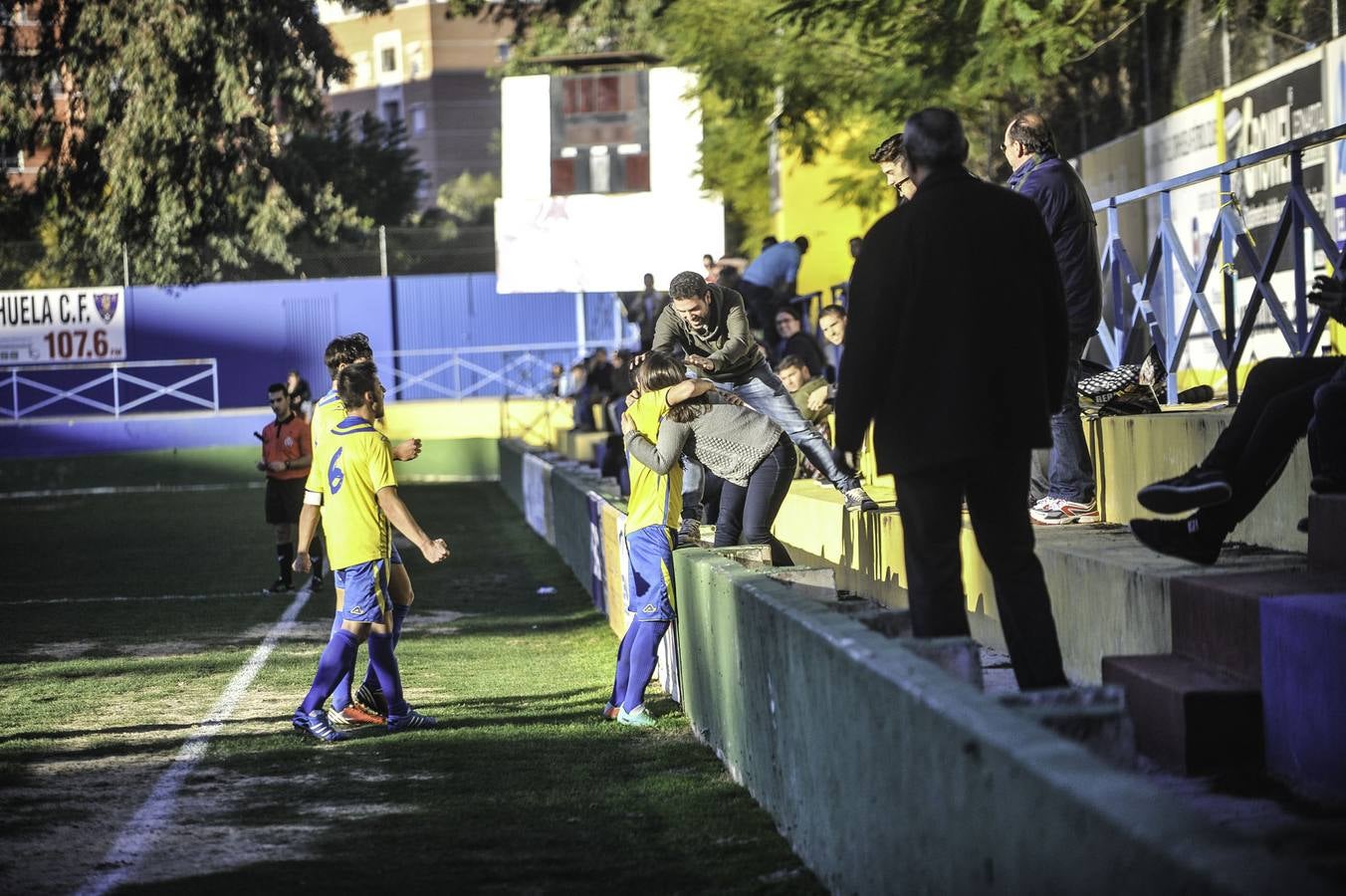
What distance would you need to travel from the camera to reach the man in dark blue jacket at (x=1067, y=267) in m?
7.87

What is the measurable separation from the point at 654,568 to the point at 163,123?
34.4m

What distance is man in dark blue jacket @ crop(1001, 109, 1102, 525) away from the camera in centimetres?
787

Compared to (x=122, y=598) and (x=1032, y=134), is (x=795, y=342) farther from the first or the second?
(x=1032, y=134)

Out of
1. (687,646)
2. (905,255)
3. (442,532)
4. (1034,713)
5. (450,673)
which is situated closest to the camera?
(1034,713)

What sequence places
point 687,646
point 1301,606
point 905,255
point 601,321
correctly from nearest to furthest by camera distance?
point 1301,606 < point 905,255 < point 687,646 < point 601,321

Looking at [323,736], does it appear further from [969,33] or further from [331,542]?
[969,33]

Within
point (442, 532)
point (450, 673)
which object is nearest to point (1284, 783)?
point (450, 673)

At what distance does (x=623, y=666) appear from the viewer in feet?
29.3

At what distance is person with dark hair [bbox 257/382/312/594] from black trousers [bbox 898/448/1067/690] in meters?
12.0

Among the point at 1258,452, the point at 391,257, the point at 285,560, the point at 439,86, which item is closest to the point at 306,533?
the point at 1258,452

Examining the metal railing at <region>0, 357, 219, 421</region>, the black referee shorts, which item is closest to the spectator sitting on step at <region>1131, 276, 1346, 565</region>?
the black referee shorts

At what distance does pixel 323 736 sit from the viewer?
8.62 metres

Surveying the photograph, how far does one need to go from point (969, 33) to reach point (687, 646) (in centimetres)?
854

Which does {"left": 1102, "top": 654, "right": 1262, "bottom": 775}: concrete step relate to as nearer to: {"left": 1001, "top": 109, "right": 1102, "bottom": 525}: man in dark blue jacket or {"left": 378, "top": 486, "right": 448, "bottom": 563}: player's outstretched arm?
{"left": 1001, "top": 109, "right": 1102, "bottom": 525}: man in dark blue jacket
